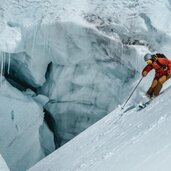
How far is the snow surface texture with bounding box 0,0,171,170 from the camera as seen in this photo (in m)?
9.90

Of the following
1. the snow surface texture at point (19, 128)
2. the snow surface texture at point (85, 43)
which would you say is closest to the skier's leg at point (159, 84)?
the snow surface texture at point (85, 43)

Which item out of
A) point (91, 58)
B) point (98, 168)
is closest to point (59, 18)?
point (91, 58)

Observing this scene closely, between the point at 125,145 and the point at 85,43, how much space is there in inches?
217

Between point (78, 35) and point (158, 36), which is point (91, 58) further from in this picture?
point (158, 36)

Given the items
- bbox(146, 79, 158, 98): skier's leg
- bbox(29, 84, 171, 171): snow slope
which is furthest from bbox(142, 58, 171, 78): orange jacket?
bbox(29, 84, 171, 171): snow slope

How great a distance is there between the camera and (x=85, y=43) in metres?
10.2

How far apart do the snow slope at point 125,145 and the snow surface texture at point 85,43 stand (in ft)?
→ 7.27

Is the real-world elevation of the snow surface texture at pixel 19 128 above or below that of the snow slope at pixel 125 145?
below

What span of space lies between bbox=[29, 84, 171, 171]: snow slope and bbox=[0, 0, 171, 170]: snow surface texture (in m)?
2.21

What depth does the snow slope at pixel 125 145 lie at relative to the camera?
3.80m

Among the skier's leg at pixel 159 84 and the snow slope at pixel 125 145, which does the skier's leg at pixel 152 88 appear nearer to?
the skier's leg at pixel 159 84

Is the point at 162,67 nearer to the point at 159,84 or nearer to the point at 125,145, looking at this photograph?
the point at 159,84

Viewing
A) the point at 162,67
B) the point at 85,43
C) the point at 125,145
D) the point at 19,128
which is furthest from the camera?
the point at 19,128

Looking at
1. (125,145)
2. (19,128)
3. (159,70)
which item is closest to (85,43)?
(19,128)
